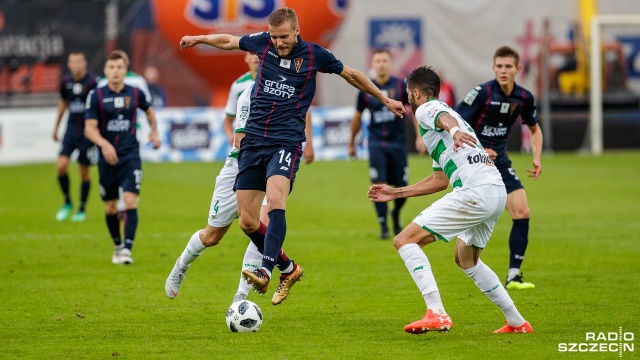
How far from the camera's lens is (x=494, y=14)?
118ft

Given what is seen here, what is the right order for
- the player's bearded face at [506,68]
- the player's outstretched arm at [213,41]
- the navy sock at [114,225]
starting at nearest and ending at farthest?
1. the player's outstretched arm at [213,41]
2. the player's bearded face at [506,68]
3. the navy sock at [114,225]

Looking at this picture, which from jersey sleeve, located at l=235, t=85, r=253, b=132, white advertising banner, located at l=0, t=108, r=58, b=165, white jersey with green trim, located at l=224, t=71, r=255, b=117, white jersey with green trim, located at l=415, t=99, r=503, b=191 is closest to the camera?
white jersey with green trim, located at l=415, t=99, r=503, b=191

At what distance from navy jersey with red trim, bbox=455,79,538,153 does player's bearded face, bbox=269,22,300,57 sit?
2434 mm

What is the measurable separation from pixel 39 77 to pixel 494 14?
14693mm

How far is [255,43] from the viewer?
8859mm

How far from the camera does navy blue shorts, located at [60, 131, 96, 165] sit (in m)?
17.0

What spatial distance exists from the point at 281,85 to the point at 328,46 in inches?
988

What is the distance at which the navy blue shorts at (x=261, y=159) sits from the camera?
8.70m

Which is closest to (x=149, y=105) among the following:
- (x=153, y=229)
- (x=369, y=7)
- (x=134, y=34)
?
(x=153, y=229)

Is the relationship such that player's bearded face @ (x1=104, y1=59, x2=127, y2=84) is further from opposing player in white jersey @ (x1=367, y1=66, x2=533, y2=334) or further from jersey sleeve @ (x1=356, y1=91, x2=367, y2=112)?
opposing player in white jersey @ (x1=367, y1=66, x2=533, y2=334)

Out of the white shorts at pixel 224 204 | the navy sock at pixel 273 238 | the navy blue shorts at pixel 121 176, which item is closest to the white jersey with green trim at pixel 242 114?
the white shorts at pixel 224 204

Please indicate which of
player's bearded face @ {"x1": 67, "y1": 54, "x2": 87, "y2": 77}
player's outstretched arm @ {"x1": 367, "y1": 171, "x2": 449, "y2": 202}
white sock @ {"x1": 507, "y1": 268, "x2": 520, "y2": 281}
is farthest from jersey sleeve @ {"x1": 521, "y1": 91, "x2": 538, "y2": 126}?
player's bearded face @ {"x1": 67, "y1": 54, "x2": 87, "y2": 77}

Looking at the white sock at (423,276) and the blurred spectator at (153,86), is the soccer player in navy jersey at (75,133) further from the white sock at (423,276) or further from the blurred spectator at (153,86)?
the blurred spectator at (153,86)

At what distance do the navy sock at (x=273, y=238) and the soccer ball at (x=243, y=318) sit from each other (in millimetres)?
352
